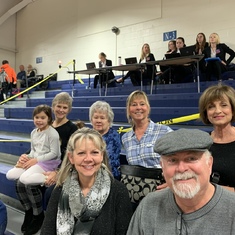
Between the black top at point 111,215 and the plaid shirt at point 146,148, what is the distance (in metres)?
0.39

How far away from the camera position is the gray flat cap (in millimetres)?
870

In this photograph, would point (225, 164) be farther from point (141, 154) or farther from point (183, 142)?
point (183, 142)

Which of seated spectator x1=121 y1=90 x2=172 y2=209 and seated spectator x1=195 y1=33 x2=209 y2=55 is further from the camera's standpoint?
seated spectator x1=195 y1=33 x2=209 y2=55

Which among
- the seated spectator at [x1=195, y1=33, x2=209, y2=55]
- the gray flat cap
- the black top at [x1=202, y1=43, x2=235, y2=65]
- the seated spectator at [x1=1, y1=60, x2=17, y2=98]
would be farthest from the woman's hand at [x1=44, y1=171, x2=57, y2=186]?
the seated spectator at [x1=1, y1=60, x2=17, y2=98]

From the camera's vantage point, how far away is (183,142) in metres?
0.88

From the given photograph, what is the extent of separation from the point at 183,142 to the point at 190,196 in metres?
0.17

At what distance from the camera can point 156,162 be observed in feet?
5.54

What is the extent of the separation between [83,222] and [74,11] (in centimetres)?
912

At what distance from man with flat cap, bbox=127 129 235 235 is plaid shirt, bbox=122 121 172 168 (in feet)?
2.45

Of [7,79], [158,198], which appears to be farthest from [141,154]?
[7,79]

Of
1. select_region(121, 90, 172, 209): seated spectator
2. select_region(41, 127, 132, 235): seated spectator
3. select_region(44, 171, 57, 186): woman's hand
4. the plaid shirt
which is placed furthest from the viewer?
select_region(44, 171, 57, 186): woman's hand

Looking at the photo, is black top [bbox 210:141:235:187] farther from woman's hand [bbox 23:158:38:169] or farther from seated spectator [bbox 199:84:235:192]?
woman's hand [bbox 23:158:38:169]

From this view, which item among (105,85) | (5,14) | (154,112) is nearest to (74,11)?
(5,14)

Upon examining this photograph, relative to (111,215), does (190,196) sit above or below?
above
